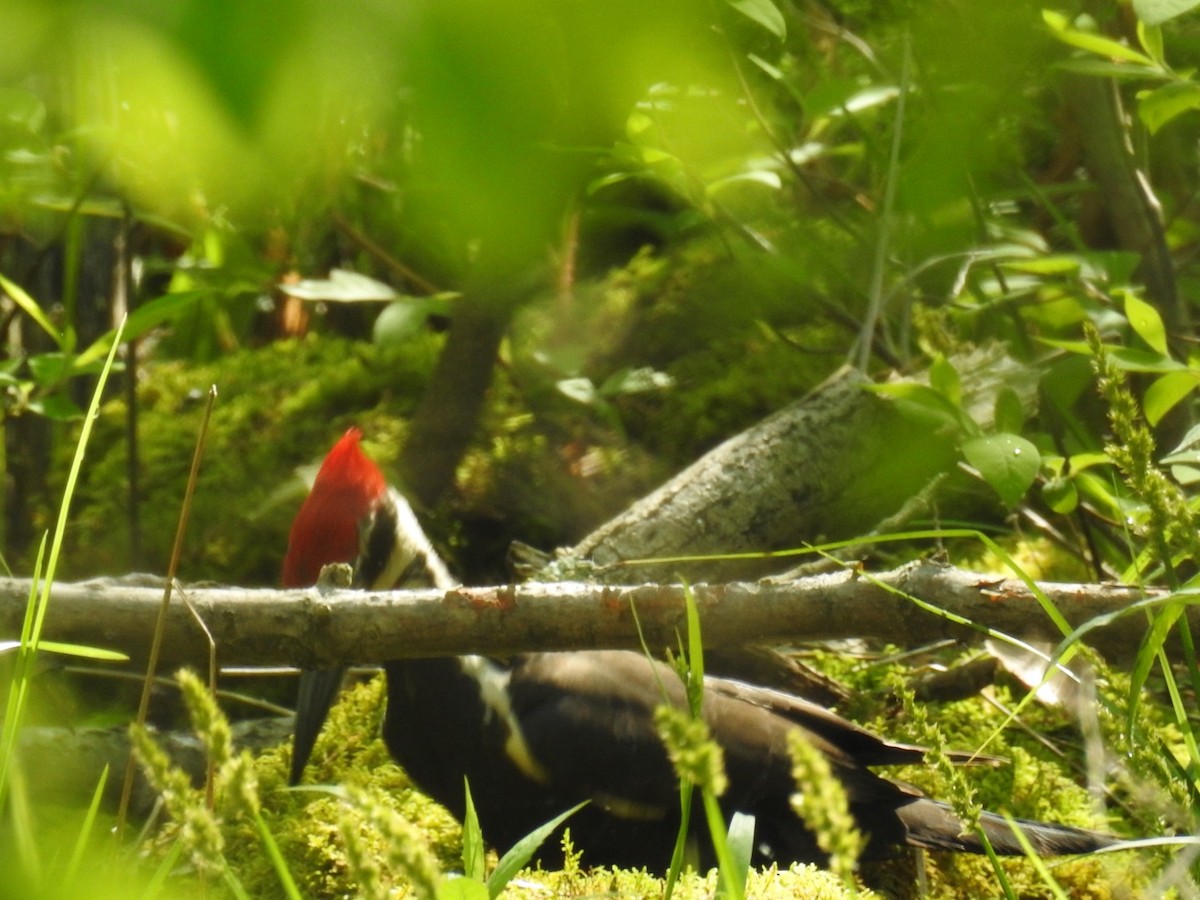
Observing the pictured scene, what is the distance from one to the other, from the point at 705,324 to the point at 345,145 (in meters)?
3.06

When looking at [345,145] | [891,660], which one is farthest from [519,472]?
[345,145]

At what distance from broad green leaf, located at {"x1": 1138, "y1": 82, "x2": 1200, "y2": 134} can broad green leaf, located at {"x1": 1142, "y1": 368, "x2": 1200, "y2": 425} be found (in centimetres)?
46

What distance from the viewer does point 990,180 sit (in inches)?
109

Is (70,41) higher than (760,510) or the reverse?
higher

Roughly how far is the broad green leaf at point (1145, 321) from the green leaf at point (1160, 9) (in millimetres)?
404

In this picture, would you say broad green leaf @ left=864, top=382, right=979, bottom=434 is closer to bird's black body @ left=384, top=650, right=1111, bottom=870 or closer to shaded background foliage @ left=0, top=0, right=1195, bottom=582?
shaded background foliage @ left=0, top=0, right=1195, bottom=582

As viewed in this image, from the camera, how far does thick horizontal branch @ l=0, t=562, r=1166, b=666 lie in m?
1.58

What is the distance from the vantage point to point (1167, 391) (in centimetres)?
168

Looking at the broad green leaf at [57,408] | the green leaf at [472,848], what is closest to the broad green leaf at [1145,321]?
the green leaf at [472,848]

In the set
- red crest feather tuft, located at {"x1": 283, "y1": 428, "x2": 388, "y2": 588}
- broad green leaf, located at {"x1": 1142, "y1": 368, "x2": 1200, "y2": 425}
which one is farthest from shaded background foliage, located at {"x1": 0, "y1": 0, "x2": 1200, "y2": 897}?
red crest feather tuft, located at {"x1": 283, "y1": 428, "x2": 388, "y2": 588}

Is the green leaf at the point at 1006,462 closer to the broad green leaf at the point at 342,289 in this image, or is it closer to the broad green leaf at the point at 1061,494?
the broad green leaf at the point at 1061,494

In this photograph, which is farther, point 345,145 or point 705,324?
point 705,324

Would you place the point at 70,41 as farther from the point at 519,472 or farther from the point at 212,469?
the point at 212,469

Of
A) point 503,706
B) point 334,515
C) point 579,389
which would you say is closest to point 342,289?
point 579,389
